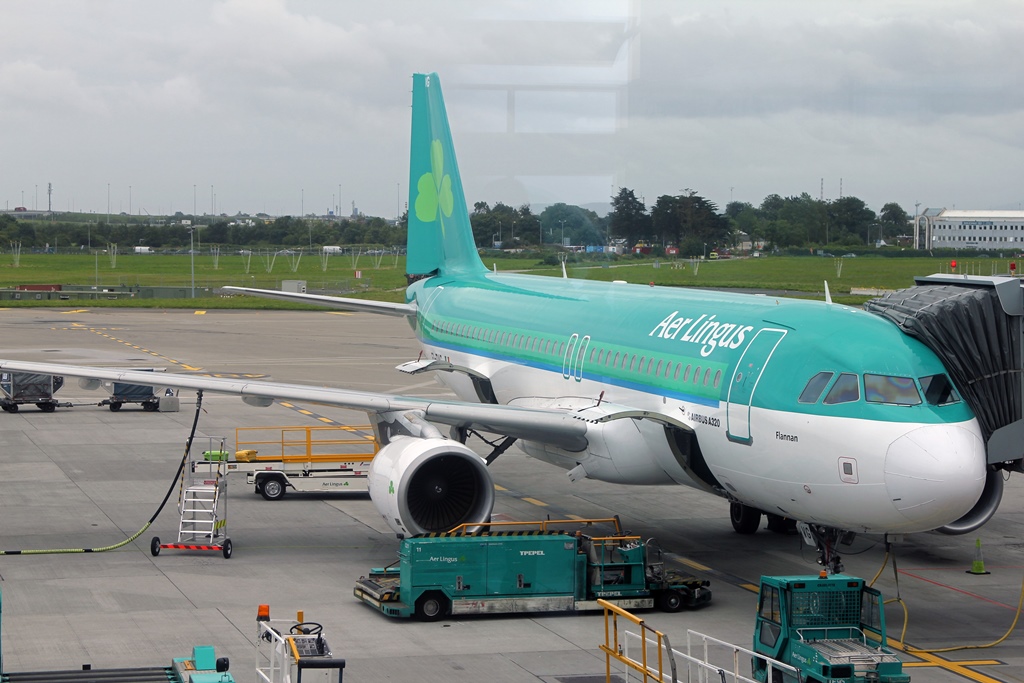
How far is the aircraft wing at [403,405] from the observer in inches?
776

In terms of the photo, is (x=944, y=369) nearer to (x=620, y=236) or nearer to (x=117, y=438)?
(x=620, y=236)

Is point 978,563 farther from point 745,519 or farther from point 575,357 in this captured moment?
point 575,357

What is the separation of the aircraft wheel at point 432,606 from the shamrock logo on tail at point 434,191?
15282mm

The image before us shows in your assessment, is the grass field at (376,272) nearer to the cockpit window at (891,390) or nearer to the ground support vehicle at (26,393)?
the cockpit window at (891,390)

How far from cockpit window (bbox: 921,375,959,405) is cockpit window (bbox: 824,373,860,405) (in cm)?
79

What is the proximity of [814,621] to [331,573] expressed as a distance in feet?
26.6

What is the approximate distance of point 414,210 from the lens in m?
31.8

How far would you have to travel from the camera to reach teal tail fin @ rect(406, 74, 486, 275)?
3012 centimetres

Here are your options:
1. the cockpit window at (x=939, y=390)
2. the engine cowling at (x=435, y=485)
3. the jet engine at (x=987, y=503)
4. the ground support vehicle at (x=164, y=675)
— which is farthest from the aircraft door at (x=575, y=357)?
the ground support vehicle at (x=164, y=675)

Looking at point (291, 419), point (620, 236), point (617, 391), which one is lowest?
point (291, 419)

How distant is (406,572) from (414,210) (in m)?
16.6

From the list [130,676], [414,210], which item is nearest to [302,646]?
[130,676]

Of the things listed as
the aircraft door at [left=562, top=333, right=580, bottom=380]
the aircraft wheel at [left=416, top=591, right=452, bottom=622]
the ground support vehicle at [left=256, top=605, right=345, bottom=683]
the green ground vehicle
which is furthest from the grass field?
the ground support vehicle at [left=256, top=605, right=345, bottom=683]

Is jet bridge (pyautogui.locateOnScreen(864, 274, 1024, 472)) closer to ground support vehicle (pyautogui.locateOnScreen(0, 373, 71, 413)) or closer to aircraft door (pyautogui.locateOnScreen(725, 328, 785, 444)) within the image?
aircraft door (pyautogui.locateOnScreen(725, 328, 785, 444))
